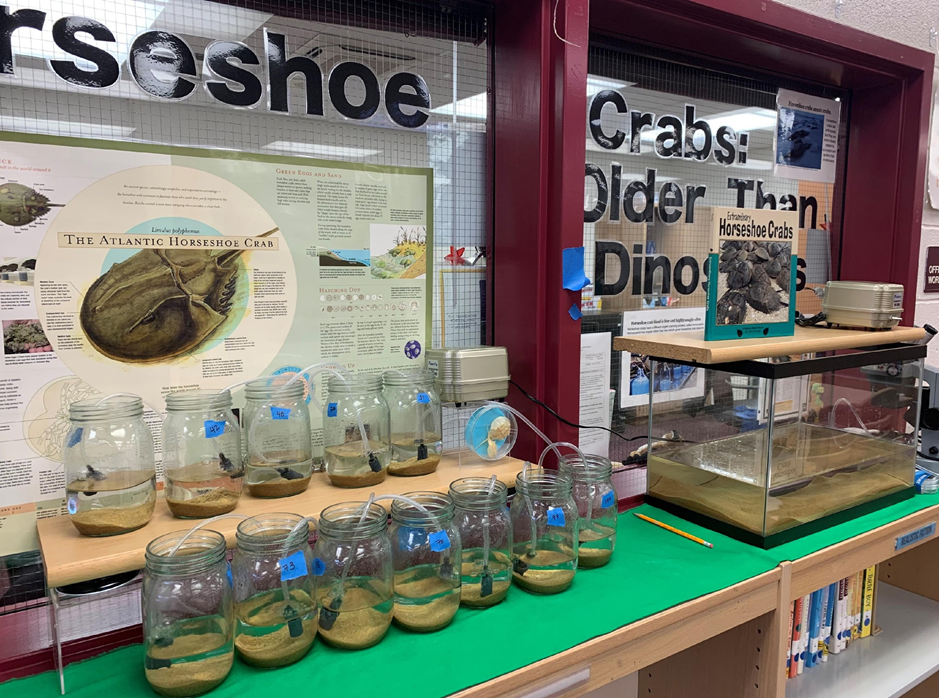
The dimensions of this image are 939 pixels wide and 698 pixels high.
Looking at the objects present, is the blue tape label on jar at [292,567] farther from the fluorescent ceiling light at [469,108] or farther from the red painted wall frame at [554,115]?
the fluorescent ceiling light at [469,108]

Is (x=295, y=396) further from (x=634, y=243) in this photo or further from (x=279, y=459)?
(x=634, y=243)

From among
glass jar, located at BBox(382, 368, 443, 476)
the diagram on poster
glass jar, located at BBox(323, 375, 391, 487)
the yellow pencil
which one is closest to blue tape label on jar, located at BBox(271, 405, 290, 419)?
glass jar, located at BBox(323, 375, 391, 487)

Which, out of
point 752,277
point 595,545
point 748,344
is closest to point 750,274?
point 752,277

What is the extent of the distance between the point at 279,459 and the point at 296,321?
1.00 ft

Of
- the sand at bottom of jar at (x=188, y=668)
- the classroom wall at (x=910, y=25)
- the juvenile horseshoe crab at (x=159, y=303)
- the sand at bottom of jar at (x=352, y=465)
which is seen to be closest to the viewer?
the sand at bottom of jar at (x=188, y=668)

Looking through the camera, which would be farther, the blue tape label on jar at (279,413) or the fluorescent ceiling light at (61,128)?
the blue tape label on jar at (279,413)

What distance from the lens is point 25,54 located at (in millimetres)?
1135

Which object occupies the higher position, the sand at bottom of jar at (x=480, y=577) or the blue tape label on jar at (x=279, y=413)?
the blue tape label on jar at (x=279, y=413)

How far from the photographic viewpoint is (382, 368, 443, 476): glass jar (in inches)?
56.3

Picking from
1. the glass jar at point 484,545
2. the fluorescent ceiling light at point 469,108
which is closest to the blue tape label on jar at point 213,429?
the glass jar at point 484,545

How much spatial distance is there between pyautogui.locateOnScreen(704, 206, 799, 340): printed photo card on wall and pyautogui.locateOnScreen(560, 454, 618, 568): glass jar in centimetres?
43

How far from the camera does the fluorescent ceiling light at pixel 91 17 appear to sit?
3.72 feet

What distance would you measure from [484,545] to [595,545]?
0.31 metres

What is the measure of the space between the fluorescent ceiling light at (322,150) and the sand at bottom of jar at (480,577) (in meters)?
0.89
